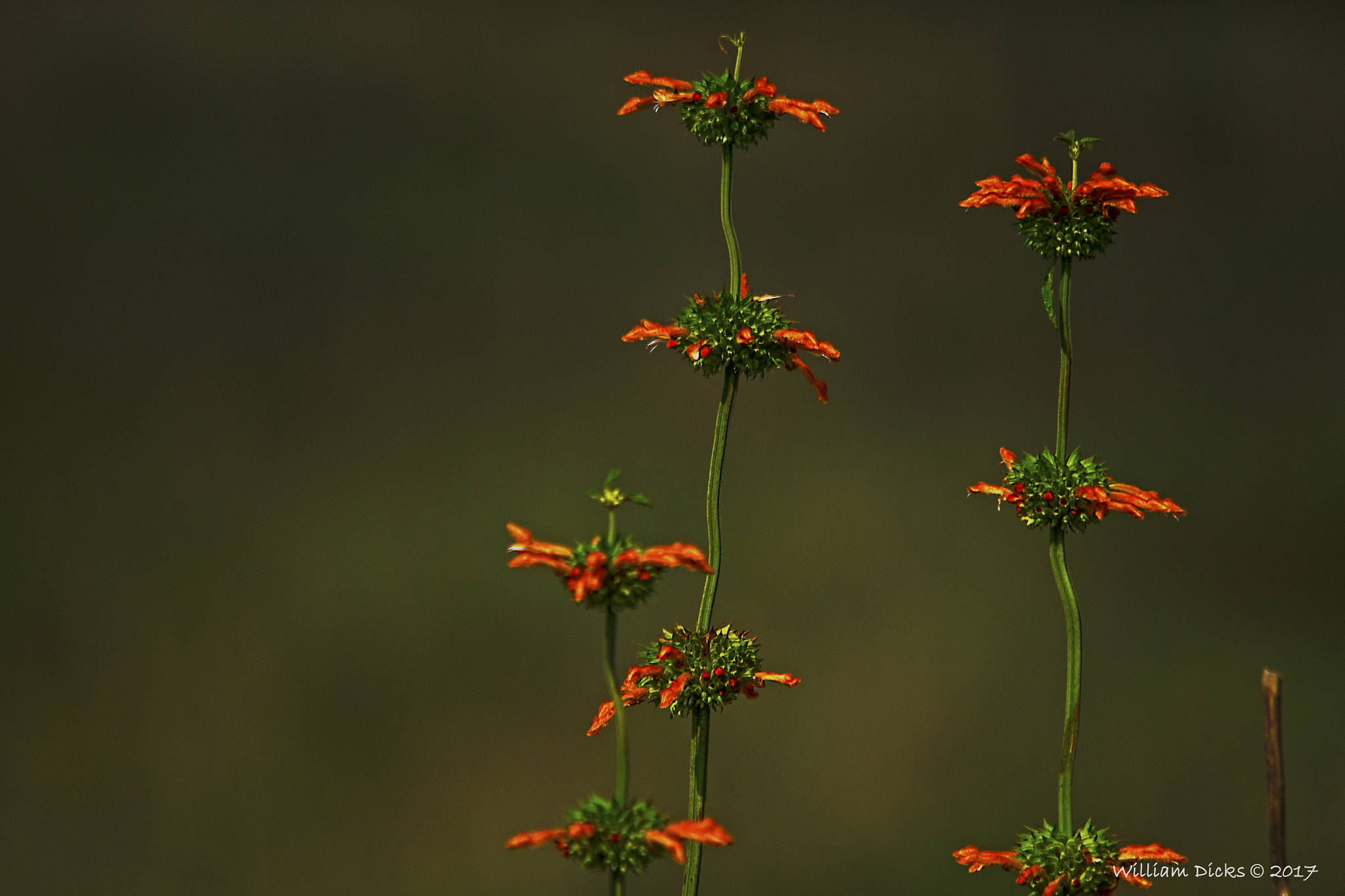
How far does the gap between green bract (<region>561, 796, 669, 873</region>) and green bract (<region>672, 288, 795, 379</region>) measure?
1.32ft

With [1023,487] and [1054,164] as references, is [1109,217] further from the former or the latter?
[1054,164]

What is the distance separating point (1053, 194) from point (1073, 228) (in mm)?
37

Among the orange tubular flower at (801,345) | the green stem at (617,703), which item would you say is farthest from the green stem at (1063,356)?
the green stem at (617,703)

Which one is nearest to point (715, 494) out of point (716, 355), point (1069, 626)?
point (716, 355)

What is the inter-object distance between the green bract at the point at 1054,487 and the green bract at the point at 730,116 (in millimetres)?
389

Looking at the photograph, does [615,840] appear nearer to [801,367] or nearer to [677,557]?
[677,557]

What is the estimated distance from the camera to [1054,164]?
112 inches

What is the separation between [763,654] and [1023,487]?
68.1 inches

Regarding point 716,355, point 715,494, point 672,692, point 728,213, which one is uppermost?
point 728,213

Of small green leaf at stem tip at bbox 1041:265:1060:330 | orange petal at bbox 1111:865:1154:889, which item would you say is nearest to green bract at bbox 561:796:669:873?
orange petal at bbox 1111:865:1154:889

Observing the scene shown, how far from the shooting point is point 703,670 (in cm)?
108

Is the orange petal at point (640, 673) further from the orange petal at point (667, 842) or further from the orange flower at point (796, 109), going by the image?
the orange flower at point (796, 109)

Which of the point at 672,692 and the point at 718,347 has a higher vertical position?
the point at 718,347

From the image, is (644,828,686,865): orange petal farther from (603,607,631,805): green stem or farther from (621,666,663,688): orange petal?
(621,666,663,688): orange petal
